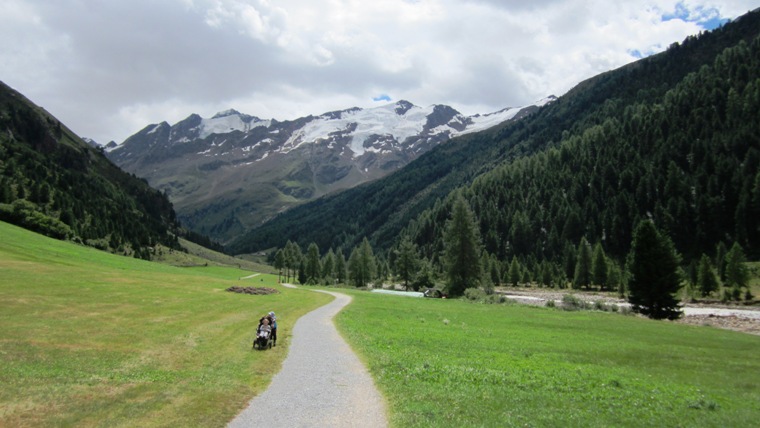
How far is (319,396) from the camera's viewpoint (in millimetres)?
17125

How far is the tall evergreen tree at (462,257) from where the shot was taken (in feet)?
281

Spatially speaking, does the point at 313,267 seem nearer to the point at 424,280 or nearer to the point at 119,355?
the point at 424,280

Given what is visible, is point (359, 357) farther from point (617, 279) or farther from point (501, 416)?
point (617, 279)

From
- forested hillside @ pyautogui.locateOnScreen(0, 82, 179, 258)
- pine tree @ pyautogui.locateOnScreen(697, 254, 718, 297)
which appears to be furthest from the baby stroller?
forested hillside @ pyautogui.locateOnScreen(0, 82, 179, 258)

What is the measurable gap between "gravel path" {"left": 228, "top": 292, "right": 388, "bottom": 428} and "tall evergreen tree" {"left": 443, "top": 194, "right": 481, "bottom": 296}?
60.4 meters

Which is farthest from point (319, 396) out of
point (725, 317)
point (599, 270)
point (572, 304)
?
point (599, 270)

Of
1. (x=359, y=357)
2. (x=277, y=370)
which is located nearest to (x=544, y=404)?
(x=359, y=357)

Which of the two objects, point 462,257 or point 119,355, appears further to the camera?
point 462,257

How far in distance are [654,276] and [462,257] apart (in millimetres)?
35446

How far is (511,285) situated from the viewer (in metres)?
158

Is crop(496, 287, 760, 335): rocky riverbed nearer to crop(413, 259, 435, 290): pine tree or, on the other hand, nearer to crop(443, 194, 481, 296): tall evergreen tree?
crop(443, 194, 481, 296): tall evergreen tree

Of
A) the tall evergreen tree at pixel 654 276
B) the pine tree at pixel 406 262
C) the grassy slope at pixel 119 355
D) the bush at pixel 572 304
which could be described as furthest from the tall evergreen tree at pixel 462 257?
the grassy slope at pixel 119 355

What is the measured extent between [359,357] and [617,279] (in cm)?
12302

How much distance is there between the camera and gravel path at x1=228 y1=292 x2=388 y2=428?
46.8 ft
